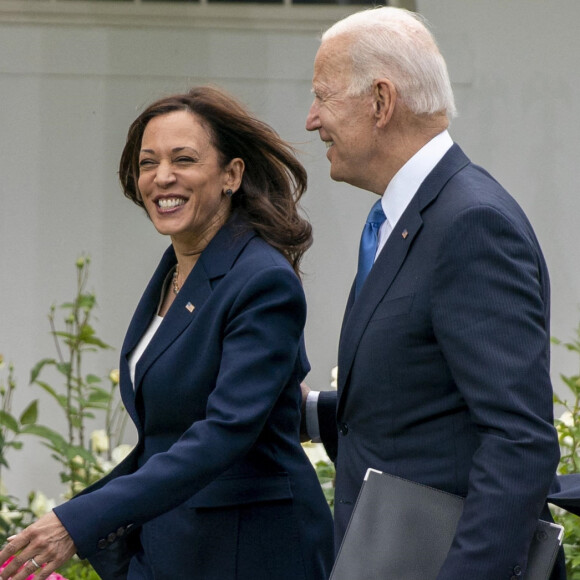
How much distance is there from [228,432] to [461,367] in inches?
23.2

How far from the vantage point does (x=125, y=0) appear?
479 cm

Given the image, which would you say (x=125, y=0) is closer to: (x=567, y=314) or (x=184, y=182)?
(x=567, y=314)

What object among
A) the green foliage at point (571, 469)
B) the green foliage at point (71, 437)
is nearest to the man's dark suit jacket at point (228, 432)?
the green foliage at point (571, 469)

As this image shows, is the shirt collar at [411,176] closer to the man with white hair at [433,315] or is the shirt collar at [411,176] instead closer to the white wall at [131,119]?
the man with white hair at [433,315]

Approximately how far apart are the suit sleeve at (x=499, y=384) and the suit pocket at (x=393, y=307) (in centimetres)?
8

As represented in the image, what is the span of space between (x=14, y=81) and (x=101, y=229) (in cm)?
69

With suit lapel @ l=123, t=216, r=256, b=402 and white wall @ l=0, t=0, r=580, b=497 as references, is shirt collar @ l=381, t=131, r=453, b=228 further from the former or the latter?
white wall @ l=0, t=0, r=580, b=497

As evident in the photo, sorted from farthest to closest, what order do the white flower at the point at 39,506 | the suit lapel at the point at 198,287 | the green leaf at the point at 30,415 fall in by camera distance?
A: the white flower at the point at 39,506 → the green leaf at the point at 30,415 → the suit lapel at the point at 198,287

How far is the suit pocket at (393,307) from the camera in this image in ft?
5.95

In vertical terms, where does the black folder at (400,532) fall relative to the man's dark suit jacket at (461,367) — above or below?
below

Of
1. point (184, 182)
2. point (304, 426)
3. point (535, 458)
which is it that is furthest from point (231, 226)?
point (535, 458)

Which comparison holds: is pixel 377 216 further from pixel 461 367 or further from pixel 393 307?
pixel 461 367

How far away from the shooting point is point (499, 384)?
168 centimetres

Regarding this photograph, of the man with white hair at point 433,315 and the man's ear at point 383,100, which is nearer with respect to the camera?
the man with white hair at point 433,315
